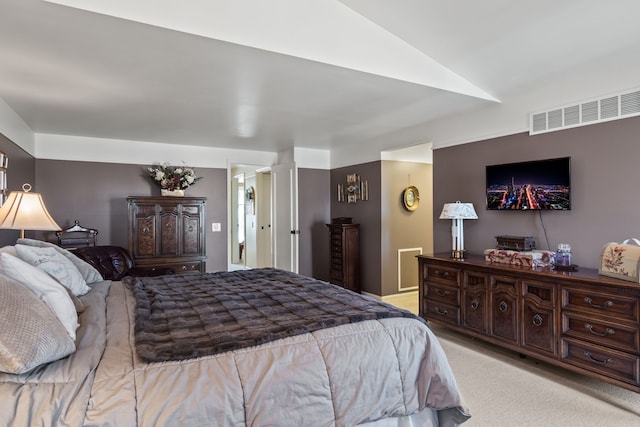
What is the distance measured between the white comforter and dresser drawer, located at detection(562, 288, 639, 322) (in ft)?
4.68

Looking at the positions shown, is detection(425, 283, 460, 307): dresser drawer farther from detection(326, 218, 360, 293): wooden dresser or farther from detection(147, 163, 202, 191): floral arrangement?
detection(147, 163, 202, 191): floral arrangement

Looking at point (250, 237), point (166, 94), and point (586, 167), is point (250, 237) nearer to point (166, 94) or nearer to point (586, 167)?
point (166, 94)

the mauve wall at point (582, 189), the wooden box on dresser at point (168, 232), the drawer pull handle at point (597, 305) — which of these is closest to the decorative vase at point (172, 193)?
the wooden box on dresser at point (168, 232)

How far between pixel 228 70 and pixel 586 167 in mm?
3016

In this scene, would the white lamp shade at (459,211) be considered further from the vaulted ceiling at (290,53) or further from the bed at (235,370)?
the bed at (235,370)

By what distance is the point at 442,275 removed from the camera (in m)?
3.80

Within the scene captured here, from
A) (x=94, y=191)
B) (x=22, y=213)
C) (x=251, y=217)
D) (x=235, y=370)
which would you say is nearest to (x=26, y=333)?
(x=235, y=370)

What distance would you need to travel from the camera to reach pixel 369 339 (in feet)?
5.82

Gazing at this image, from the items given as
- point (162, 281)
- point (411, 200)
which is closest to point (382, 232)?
point (411, 200)

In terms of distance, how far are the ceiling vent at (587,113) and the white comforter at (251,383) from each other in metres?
2.40

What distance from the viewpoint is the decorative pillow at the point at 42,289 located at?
1.58m

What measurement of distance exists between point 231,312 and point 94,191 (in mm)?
4318

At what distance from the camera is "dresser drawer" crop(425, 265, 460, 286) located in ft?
12.0

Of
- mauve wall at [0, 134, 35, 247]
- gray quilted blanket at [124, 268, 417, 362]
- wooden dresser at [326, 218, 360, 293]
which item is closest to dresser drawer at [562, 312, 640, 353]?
gray quilted blanket at [124, 268, 417, 362]
